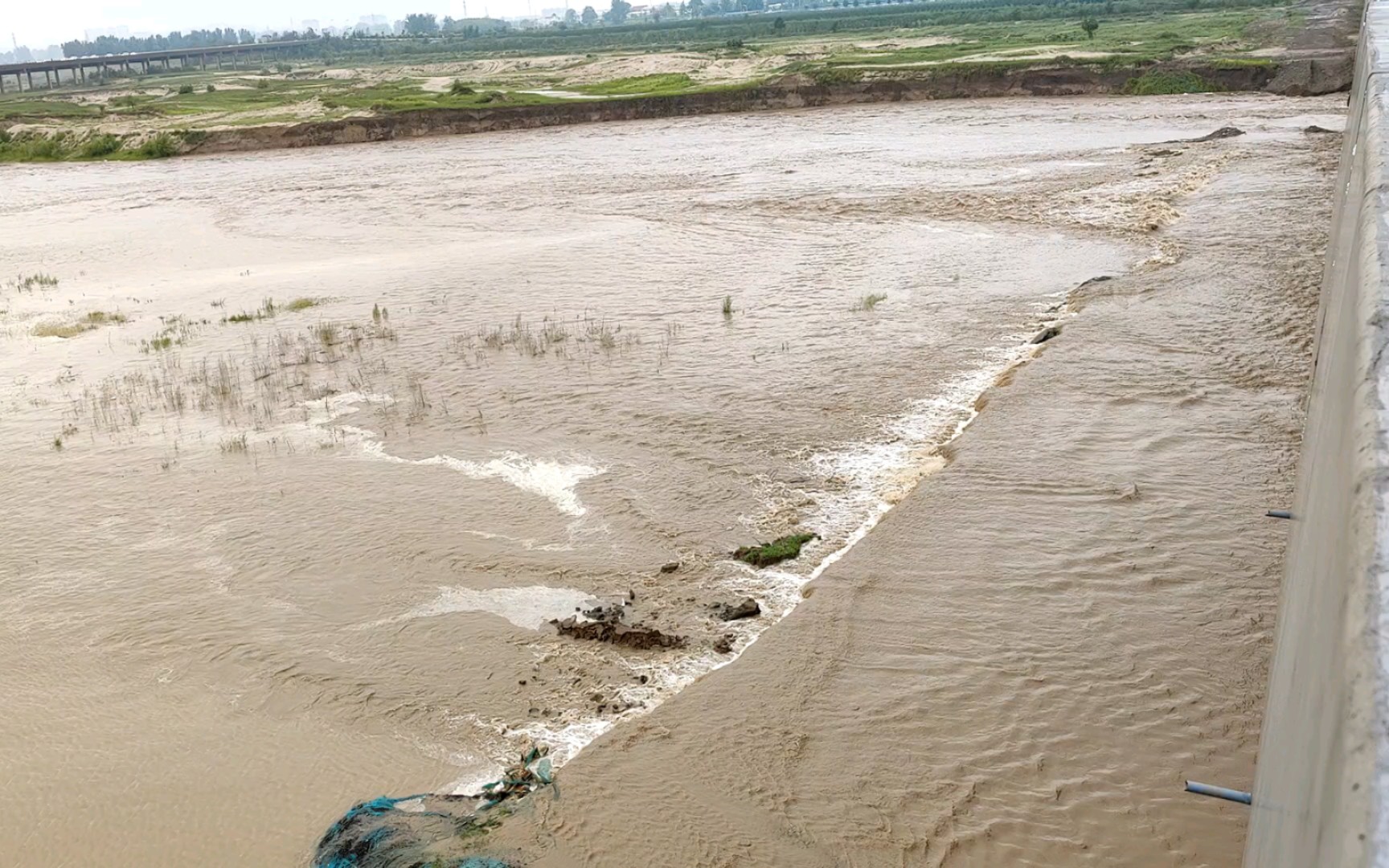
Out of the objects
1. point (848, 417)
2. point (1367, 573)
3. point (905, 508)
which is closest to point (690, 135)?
point (848, 417)

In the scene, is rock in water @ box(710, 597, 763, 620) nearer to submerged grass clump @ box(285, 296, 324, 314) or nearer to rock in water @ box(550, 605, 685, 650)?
rock in water @ box(550, 605, 685, 650)

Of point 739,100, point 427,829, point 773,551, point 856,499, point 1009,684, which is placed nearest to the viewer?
point 427,829

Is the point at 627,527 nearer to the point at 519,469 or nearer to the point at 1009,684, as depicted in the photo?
the point at 519,469

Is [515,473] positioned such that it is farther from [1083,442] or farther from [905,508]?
[1083,442]

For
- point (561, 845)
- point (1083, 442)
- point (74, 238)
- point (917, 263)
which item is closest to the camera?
point (561, 845)

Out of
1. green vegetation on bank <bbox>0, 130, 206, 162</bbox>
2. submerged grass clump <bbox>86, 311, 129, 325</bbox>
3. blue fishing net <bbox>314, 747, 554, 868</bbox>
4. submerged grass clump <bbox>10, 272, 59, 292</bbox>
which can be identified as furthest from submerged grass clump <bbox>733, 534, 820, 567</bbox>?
green vegetation on bank <bbox>0, 130, 206, 162</bbox>

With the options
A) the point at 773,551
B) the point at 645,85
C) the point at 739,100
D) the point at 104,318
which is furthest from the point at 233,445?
the point at 645,85
